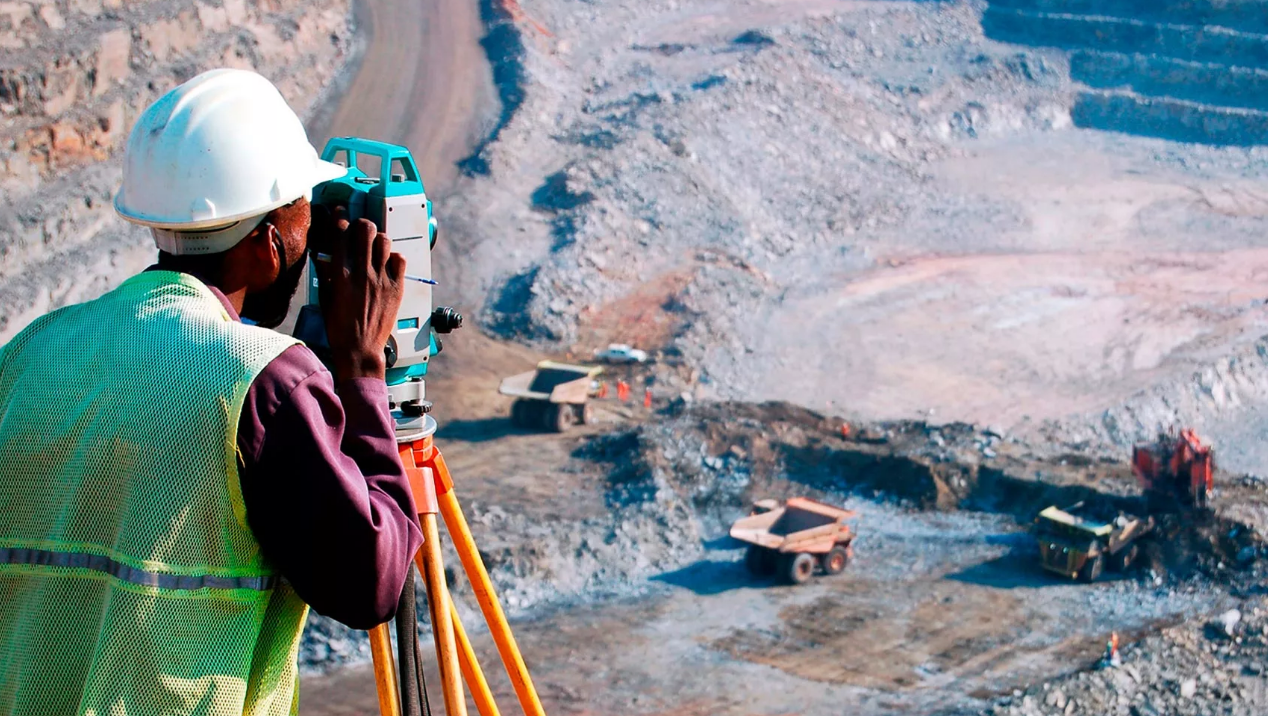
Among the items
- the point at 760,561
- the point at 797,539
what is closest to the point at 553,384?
the point at 760,561

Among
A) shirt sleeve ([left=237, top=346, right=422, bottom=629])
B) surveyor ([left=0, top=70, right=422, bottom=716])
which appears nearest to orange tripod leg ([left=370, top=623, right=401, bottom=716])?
surveyor ([left=0, top=70, right=422, bottom=716])

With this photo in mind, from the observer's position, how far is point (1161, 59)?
3416 centimetres

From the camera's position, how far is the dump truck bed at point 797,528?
1221 cm

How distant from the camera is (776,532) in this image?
43.1ft

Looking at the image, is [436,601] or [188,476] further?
[436,601]

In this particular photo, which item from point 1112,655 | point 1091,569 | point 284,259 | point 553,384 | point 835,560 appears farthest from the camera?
point 553,384

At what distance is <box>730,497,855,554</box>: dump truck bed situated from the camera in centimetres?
1221

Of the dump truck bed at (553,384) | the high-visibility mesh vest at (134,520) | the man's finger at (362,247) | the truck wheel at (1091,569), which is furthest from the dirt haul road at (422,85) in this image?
the high-visibility mesh vest at (134,520)

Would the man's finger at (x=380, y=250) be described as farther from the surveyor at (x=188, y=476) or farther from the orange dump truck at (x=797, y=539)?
the orange dump truck at (x=797, y=539)

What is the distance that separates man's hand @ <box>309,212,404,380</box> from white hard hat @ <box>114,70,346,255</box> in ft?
0.50

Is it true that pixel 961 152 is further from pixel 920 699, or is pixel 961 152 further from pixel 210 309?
pixel 210 309

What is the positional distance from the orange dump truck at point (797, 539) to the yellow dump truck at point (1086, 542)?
6.83ft

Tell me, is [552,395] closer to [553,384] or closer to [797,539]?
[553,384]

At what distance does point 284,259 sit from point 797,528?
11.4 m
